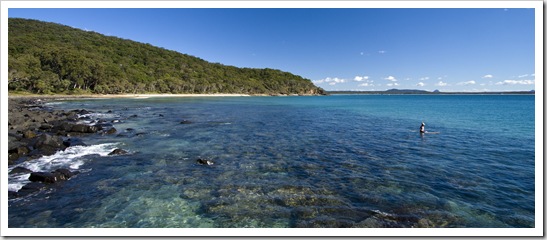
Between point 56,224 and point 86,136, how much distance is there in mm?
18342

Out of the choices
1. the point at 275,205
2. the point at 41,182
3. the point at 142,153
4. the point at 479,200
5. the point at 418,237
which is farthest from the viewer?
the point at 142,153

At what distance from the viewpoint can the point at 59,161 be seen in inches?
631

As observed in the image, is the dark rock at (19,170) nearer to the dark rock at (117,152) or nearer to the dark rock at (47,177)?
the dark rock at (47,177)

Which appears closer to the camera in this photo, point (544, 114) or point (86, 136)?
point (544, 114)

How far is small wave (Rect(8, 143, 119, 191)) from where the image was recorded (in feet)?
41.5

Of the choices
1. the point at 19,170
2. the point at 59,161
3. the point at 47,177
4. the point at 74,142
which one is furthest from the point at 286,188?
the point at 74,142

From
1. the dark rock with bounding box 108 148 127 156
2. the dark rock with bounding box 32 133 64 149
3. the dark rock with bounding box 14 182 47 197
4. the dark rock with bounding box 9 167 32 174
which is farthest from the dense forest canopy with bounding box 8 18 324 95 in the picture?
→ the dark rock with bounding box 14 182 47 197

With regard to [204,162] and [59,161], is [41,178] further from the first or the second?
[204,162]

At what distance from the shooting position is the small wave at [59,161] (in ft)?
41.5

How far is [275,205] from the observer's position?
422 inches

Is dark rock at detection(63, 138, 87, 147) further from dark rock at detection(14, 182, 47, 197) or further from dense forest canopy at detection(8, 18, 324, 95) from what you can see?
dense forest canopy at detection(8, 18, 324, 95)

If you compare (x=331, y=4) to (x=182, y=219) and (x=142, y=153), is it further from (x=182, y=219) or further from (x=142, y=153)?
(x=142, y=153)

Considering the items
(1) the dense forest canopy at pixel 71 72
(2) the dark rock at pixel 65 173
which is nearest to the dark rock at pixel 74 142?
(2) the dark rock at pixel 65 173

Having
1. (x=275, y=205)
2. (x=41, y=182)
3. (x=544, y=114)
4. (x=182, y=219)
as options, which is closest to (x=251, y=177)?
(x=275, y=205)
